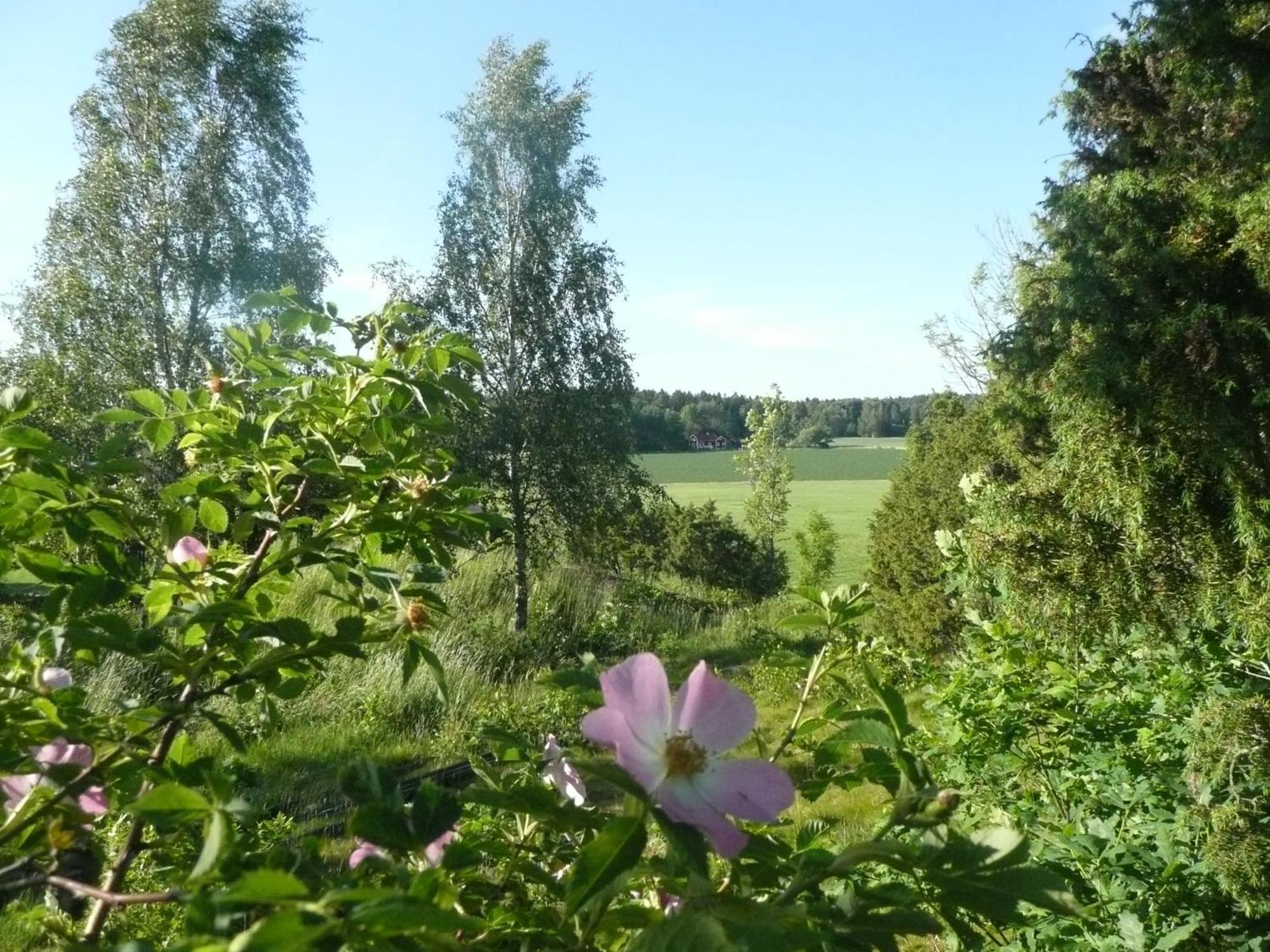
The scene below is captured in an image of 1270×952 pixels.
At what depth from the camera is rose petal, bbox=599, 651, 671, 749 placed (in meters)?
0.61

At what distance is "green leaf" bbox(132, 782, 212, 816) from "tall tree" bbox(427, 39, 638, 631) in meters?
7.92

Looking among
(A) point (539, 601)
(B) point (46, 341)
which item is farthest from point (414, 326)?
(B) point (46, 341)

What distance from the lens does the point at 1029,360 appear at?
2.80 metres

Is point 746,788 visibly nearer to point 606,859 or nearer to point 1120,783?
point 606,859

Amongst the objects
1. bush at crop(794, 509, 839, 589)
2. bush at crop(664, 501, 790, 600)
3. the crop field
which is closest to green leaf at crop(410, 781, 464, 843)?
bush at crop(664, 501, 790, 600)

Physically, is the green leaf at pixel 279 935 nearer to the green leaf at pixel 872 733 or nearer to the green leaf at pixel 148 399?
the green leaf at pixel 872 733

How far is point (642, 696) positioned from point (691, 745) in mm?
48

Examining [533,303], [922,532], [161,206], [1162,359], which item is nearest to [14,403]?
[1162,359]

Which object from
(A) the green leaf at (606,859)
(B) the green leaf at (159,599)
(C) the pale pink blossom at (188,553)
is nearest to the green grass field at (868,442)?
(C) the pale pink blossom at (188,553)

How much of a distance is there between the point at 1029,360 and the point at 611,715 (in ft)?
8.50

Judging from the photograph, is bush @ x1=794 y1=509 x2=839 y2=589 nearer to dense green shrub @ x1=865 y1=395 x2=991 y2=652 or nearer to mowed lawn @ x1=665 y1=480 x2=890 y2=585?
dense green shrub @ x1=865 y1=395 x2=991 y2=652

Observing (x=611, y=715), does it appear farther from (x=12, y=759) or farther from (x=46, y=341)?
(x=46, y=341)

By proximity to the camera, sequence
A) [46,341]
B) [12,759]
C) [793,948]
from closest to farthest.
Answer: [793,948] < [12,759] < [46,341]

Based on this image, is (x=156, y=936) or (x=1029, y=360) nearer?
(x=156, y=936)
